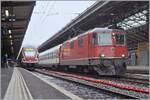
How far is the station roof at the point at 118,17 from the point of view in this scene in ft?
128

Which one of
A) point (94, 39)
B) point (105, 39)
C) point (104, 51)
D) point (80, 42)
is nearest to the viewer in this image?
point (104, 51)

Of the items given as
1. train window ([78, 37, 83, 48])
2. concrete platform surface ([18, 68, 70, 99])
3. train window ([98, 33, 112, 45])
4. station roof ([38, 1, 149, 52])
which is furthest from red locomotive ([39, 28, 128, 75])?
station roof ([38, 1, 149, 52])

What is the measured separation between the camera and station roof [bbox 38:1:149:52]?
3886 cm

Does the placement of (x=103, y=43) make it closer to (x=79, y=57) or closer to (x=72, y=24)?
(x=79, y=57)

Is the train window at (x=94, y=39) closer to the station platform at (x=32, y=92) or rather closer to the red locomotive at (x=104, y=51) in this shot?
the red locomotive at (x=104, y=51)

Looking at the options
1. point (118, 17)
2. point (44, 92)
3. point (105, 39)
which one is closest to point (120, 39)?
point (105, 39)

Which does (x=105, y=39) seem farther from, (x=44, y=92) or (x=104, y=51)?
(x=44, y=92)

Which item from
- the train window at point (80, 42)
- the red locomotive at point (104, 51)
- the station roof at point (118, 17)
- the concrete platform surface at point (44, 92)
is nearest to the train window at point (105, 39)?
the red locomotive at point (104, 51)

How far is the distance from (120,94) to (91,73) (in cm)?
1468

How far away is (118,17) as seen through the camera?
43.8m

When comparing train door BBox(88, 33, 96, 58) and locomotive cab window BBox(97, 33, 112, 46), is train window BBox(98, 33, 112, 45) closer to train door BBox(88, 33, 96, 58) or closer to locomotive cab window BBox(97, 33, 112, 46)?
locomotive cab window BBox(97, 33, 112, 46)

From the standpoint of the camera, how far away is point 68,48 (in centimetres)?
3688

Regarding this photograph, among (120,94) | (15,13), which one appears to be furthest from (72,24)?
(120,94)

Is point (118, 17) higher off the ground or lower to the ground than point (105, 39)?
higher
